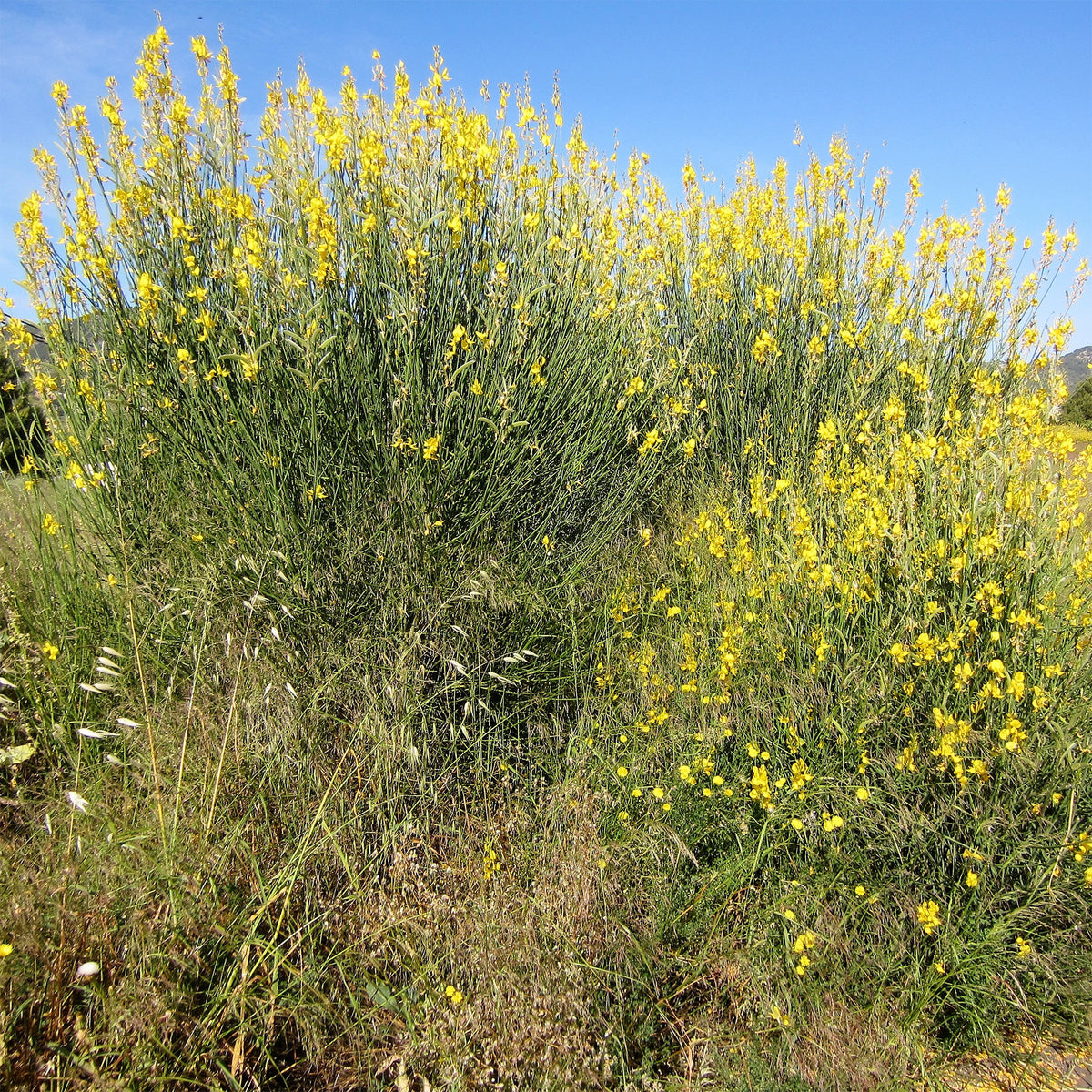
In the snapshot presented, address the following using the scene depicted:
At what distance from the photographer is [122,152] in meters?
2.57

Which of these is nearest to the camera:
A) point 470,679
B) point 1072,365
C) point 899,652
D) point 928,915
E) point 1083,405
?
point 928,915

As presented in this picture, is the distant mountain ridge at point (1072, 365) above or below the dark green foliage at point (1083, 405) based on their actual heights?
above

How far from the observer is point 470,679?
2.47 meters

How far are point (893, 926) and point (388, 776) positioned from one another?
1.42 m

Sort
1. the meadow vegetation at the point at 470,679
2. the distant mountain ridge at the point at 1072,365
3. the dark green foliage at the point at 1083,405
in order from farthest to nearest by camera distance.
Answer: the dark green foliage at the point at 1083,405, the distant mountain ridge at the point at 1072,365, the meadow vegetation at the point at 470,679

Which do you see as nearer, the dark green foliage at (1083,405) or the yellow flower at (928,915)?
the yellow flower at (928,915)

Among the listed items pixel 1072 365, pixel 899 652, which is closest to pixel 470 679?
pixel 899 652

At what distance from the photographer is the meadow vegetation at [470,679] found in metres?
1.76

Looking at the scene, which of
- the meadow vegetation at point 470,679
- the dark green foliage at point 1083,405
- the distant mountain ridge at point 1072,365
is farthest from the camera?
the dark green foliage at point 1083,405

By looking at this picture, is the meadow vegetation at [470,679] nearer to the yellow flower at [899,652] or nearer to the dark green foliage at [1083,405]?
the yellow flower at [899,652]

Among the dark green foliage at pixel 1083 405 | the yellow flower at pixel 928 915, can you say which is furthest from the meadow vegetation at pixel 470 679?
the dark green foliage at pixel 1083 405

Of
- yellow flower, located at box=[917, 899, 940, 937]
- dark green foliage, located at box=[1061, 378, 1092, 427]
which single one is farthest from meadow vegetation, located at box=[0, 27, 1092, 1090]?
dark green foliage, located at box=[1061, 378, 1092, 427]

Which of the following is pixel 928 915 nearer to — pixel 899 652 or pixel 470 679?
pixel 899 652

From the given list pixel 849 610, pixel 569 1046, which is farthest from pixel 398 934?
pixel 849 610
